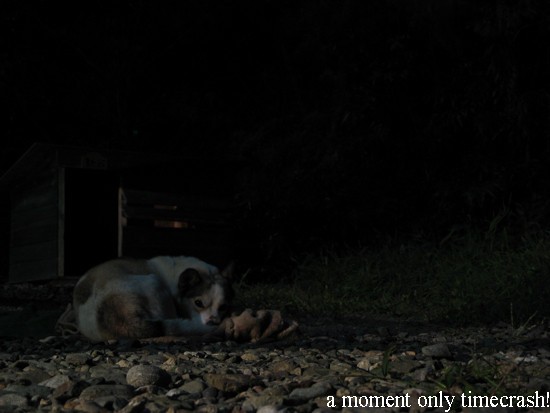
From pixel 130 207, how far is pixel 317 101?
3.81 m

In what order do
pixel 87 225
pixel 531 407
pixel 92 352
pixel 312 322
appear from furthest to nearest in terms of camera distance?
pixel 87 225 < pixel 312 322 < pixel 92 352 < pixel 531 407

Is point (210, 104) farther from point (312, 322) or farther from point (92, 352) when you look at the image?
point (92, 352)

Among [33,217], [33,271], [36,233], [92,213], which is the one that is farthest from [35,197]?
[92,213]

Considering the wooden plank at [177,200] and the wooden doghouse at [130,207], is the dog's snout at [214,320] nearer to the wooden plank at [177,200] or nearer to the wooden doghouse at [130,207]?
the wooden doghouse at [130,207]

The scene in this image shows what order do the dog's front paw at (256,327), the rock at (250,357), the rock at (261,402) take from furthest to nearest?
the dog's front paw at (256,327) < the rock at (250,357) < the rock at (261,402)

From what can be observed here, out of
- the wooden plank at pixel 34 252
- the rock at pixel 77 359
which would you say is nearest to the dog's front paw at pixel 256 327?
the rock at pixel 77 359

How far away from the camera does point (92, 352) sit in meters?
4.42

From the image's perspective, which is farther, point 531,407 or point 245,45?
point 245,45

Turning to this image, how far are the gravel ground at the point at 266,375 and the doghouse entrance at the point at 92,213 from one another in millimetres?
7474

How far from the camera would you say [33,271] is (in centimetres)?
1074

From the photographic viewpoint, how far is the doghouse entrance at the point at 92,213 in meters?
12.5

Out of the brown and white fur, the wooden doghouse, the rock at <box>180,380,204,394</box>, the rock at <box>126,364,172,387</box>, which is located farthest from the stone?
the wooden doghouse

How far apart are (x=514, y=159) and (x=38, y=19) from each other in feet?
26.7

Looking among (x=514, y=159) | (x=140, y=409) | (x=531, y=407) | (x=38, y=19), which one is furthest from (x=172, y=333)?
(x=38, y=19)
